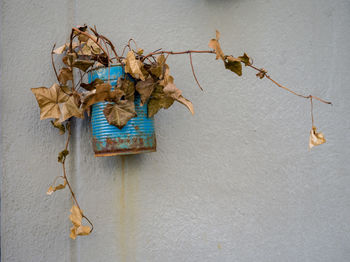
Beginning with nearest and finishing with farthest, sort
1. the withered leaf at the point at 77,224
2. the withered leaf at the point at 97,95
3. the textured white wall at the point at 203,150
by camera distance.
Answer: the withered leaf at the point at 97,95 < the withered leaf at the point at 77,224 < the textured white wall at the point at 203,150

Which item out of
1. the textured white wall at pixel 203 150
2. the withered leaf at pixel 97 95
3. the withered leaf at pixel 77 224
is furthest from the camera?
the textured white wall at pixel 203 150

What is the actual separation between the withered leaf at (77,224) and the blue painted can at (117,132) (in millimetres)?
243

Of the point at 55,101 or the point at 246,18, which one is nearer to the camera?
the point at 55,101

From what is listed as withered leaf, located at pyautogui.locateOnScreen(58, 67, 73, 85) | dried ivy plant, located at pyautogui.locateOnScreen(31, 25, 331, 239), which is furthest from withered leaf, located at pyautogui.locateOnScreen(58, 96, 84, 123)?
withered leaf, located at pyautogui.locateOnScreen(58, 67, 73, 85)

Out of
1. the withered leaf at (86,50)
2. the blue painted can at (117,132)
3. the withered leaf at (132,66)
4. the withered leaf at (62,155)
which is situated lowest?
the withered leaf at (62,155)

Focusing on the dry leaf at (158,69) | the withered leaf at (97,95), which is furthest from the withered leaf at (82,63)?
the dry leaf at (158,69)

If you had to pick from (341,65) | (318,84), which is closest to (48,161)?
(318,84)

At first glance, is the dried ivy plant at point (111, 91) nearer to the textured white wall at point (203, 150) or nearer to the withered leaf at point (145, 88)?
the withered leaf at point (145, 88)

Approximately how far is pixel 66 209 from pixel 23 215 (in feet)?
0.55

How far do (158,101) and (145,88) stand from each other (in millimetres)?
75

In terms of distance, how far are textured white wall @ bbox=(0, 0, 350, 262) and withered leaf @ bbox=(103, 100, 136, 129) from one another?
282 mm

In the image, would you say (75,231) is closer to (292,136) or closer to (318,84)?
(292,136)

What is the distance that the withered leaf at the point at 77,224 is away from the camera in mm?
1226

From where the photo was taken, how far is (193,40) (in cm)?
145
